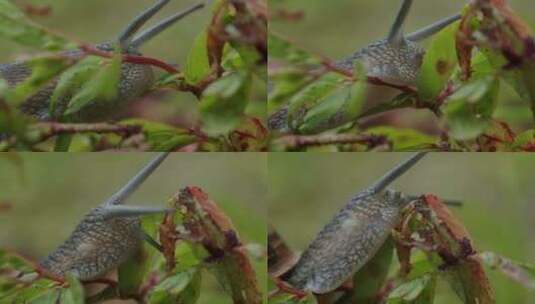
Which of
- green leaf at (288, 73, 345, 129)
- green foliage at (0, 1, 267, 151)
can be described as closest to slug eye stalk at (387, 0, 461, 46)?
green leaf at (288, 73, 345, 129)

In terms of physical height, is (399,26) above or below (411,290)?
above

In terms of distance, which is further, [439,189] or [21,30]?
[439,189]

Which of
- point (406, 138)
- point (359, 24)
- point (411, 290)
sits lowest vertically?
point (411, 290)

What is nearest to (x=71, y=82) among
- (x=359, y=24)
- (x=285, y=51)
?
(x=285, y=51)

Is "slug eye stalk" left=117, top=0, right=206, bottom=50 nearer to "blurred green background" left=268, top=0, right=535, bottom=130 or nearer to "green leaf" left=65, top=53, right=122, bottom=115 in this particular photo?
"green leaf" left=65, top=53, right=122, bottom=115

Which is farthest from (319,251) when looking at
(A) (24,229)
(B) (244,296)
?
(A) (24,229)

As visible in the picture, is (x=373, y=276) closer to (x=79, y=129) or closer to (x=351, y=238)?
(x=351, y=238)
